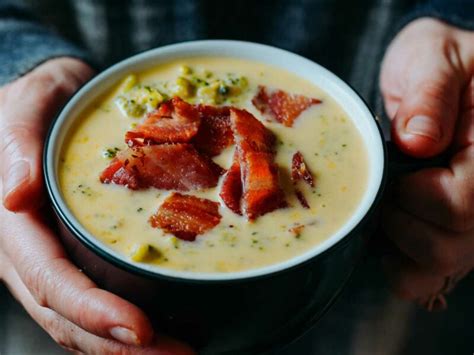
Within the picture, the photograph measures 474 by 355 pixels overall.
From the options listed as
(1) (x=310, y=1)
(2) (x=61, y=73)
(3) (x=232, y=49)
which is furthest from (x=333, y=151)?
(1) (x=310, y=1)

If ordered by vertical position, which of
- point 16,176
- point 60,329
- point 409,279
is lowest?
point 409,279

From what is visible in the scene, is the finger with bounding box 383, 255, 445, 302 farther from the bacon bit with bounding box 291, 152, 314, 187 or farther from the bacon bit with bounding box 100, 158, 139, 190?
the bacon bit with bounding box 100, 158, 139, 190

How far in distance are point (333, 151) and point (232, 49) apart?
272 mm

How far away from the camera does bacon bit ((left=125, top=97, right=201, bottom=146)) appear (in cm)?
89

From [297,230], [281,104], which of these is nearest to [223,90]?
[281,104]

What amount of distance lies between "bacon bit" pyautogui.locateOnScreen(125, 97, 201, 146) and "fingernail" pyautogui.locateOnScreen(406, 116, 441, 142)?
33 centimetres

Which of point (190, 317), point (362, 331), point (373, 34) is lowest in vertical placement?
point (362, 331)

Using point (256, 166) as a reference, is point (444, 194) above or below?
below

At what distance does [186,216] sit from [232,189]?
0.07 metres

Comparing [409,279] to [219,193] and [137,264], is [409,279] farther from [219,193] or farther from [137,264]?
[137,264]

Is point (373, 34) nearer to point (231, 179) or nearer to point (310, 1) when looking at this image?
point (310, 1)

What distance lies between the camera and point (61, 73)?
119 cm

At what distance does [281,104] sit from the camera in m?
0.99

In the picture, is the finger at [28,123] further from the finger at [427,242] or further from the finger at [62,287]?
the finger at [427,242]
